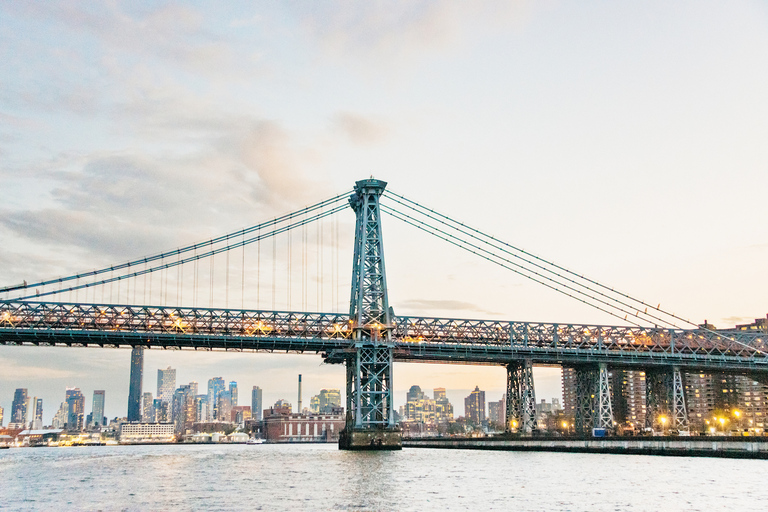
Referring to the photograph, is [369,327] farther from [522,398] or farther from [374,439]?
[522,398]

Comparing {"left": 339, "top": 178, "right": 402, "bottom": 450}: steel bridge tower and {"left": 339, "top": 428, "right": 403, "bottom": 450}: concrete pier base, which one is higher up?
{"left": 339, "top": 178, "right": 402, "bottom": 450}: steel bridge tower

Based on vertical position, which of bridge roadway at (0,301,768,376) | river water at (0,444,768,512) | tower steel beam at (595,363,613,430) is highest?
bridge roadway at (0,301,768,376)

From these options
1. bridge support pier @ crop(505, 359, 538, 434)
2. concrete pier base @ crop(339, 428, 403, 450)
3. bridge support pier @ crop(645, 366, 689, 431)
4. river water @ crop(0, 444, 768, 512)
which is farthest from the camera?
bridge support pier @ crop(645, 366, 689, 431)

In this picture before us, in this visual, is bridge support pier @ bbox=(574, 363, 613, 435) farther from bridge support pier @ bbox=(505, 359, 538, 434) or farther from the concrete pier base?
the concrete pier base

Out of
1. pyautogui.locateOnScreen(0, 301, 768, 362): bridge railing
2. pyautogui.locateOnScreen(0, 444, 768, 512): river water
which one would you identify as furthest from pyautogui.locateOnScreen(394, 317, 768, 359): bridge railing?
pyautogui.locateOnScreen(0, 444, 768, 512): river water

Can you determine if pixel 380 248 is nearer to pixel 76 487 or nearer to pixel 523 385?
pixel 523 385

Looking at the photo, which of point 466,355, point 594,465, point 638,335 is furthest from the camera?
point 638,335

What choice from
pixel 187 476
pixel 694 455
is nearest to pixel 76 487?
pixel 187 476

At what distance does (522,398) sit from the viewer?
4417 inches

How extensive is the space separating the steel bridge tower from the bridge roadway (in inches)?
106

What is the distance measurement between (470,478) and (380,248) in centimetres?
4678

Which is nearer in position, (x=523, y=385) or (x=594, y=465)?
(x=594, y=465)

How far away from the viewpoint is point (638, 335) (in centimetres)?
12450

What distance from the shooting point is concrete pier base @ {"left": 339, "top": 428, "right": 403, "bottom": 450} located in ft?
310
